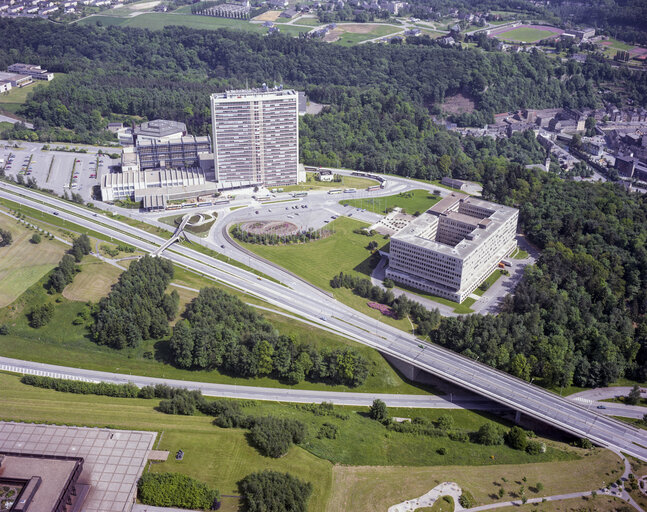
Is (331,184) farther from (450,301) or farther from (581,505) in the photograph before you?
(581,505)

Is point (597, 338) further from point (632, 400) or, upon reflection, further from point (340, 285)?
point (340, 285)

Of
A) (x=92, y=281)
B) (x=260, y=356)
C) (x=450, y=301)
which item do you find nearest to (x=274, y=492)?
(x=260, y=356)

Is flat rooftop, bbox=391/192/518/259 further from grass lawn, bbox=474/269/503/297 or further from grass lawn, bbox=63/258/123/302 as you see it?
grass lawn, bbox=63/258/123/302

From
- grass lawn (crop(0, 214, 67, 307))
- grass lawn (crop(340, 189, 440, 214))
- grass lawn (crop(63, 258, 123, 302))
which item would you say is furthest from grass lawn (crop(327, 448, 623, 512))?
grass lawn (crop(340, 189, 440, 214))

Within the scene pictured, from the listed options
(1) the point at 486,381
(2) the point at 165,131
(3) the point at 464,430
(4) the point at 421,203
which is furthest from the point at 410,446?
(2) the point at 165,131

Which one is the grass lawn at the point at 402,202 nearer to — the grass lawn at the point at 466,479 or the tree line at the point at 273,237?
the tree line at the point at 273,237

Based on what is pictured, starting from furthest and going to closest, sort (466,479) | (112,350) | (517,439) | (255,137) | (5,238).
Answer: (255,137) < (5,238) < (112,350) < (517,439) < (466,479)

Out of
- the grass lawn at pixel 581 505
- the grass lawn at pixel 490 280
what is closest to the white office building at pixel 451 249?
the grass lawn at pixel 490 280
